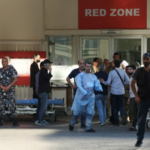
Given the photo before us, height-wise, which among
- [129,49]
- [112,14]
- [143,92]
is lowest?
[143,92]

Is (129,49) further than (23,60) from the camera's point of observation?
Yes

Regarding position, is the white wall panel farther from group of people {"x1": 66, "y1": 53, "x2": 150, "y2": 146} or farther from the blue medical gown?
the blue medical gown

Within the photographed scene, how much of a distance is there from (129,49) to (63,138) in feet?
22.5

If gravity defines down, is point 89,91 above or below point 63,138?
above

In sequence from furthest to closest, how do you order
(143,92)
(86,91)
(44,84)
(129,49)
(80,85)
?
(129,49) < (44,84) < (86,91) < (80,85) < (143,92)

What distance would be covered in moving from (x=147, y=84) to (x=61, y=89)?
740 centimetres

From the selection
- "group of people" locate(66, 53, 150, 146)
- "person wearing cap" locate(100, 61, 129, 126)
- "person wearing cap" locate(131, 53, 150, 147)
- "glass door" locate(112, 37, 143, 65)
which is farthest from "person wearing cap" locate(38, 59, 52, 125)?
"person wearing cap" locate(131, 53, 150, 147)

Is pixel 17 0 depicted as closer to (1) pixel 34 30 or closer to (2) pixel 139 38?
(1) pixel 34 30

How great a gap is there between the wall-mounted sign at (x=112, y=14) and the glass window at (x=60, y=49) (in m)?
0.83

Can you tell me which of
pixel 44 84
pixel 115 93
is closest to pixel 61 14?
pixel 44 84

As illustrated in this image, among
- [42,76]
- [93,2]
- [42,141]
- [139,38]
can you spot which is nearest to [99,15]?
[93,2]

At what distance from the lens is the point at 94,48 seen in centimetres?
1672

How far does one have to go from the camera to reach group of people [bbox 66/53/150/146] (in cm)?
912

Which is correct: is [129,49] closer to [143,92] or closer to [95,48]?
[95,48]
